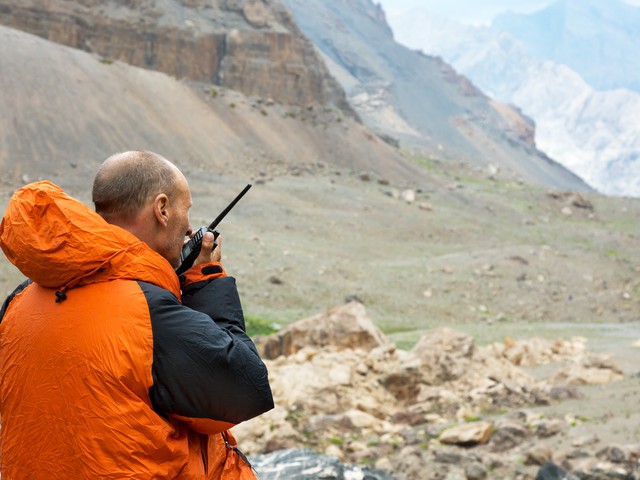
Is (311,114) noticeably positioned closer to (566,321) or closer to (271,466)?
(566,321)

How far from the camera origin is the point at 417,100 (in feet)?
390

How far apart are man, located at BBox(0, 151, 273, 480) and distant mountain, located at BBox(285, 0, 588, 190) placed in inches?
3489

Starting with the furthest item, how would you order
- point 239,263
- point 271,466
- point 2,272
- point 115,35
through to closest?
point 115,35
point 239,263
point 2,272
point 271,466

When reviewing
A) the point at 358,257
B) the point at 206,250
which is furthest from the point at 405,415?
the point at 358,257

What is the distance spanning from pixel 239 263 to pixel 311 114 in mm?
33835

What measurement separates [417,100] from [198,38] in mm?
65600

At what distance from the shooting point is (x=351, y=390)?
38.0ft

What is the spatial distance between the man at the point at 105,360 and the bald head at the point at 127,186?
0.08 feet

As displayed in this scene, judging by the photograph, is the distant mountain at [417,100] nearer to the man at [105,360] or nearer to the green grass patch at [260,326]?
the green grass patch at [260,326]

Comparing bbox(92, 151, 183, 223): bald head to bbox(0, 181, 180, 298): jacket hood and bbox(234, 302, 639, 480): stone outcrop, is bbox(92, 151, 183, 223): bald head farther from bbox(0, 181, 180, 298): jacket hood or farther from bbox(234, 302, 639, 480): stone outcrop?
bbox(234, 302, 639, 480): stone outcrop

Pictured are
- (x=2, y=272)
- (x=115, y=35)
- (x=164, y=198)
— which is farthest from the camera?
(x=115, y=35)

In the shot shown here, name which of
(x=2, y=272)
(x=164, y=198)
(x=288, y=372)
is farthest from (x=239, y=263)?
(x=164, y=198)

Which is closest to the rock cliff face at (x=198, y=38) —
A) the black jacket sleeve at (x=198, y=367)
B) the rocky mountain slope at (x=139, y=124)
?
the rocky mountain slope at (x=139, y=124)

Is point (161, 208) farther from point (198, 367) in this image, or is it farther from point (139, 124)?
point (139, 124)
